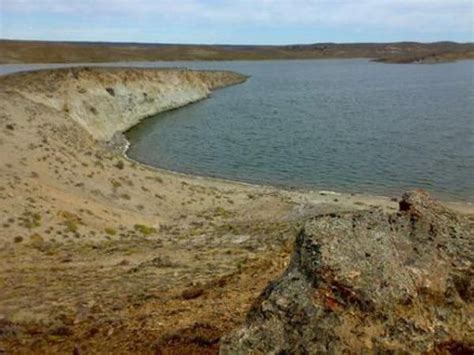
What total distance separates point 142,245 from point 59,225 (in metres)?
3.53

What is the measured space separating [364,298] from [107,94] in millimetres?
58666

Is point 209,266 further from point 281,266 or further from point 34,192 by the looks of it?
point 34,192

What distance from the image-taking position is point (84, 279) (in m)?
14.0

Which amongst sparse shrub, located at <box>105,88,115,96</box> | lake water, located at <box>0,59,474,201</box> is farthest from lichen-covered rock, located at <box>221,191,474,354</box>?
sparse shrub, located at <box>105,88,115,96</box>

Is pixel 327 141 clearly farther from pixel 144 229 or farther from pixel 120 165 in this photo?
pixel 144 229

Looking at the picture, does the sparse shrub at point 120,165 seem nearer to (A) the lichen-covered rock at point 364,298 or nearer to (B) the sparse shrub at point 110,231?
(B) the sparse shrub at point 110,231

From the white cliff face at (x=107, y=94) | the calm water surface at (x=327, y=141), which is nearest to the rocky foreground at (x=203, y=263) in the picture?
the calm water surface at (x=327, y=141)

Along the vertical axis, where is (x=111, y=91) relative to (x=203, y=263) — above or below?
below

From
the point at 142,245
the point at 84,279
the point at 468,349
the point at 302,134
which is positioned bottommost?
the point at 302,134

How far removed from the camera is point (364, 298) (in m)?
6.42

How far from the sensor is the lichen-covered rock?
6324mm

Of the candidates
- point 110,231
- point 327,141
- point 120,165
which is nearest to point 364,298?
point 110,231

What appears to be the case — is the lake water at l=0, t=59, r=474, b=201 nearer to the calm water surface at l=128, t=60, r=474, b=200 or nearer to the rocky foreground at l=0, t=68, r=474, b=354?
the calm water surface at l=128, t=60, r=474, b=200

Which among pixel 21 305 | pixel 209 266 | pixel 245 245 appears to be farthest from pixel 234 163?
pixel 21 305
